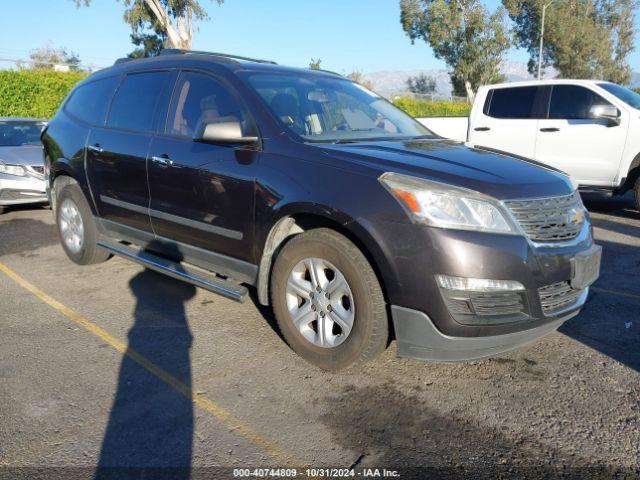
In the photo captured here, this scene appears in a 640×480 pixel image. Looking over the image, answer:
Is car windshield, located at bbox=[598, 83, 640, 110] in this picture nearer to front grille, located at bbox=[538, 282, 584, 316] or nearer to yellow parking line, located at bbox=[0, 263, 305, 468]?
front grille, located at bbox=[538, 282, 584, 316]

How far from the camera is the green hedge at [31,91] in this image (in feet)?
52.8

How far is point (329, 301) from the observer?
3115mm

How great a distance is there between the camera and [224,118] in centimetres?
363

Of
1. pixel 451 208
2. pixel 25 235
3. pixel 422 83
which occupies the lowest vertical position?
pixel 25 235

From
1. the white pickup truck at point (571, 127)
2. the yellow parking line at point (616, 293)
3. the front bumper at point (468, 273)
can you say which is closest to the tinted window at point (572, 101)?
the white pickup truck at point (571, 127)

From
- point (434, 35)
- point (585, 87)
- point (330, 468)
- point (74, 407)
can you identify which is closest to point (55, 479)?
point (74, 407)

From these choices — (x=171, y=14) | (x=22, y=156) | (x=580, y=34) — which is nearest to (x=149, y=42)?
(x=171, y=14)

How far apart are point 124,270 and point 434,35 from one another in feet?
136

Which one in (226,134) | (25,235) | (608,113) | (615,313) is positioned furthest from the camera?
(608,113)

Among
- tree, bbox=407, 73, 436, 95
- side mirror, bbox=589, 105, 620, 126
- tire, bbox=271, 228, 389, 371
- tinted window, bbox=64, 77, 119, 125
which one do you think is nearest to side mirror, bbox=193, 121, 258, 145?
tire, bbox=271, 228, 389, 371

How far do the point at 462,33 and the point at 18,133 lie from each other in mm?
39208

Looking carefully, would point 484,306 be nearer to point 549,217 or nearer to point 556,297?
point 556,297

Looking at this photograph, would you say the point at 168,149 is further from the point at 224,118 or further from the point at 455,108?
the point at 455,108

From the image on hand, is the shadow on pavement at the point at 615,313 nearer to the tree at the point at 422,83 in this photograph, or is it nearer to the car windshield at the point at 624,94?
the car windshield at the point at 624,94
